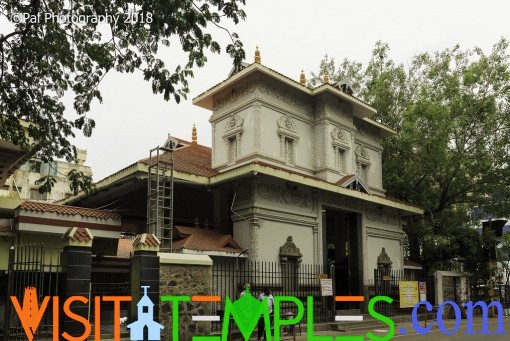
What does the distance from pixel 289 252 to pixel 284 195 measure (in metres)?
2.14

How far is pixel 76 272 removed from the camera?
994 cm

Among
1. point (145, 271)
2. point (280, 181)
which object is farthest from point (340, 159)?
point (145, 271)

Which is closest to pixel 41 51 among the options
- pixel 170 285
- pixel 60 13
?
pixel 60 13

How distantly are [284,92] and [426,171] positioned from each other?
942 cm

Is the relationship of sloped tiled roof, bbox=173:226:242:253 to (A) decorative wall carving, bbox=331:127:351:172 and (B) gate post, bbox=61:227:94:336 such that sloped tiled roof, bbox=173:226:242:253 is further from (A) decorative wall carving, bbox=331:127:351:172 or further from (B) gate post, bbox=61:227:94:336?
(A) decorative wall carving, bbox=331:127:351:172

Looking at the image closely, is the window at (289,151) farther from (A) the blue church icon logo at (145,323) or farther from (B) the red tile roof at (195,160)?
(A) the blue church icon logo at (145,323)

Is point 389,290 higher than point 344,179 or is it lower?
lower

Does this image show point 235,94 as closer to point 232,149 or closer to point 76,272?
point 232,149

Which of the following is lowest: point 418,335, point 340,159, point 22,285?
point 418,335

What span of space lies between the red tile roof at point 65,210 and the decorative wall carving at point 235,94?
21.5 ft

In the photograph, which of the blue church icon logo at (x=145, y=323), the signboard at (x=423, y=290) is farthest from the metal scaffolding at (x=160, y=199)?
the signboard at (x=423, y=290)

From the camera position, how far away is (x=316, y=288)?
19328mm

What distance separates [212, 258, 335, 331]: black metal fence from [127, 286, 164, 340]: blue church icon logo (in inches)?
194

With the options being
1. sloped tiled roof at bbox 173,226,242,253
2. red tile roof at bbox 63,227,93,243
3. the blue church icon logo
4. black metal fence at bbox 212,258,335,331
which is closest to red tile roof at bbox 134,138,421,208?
sloped tiled roof at bbox 173,226,242,253
